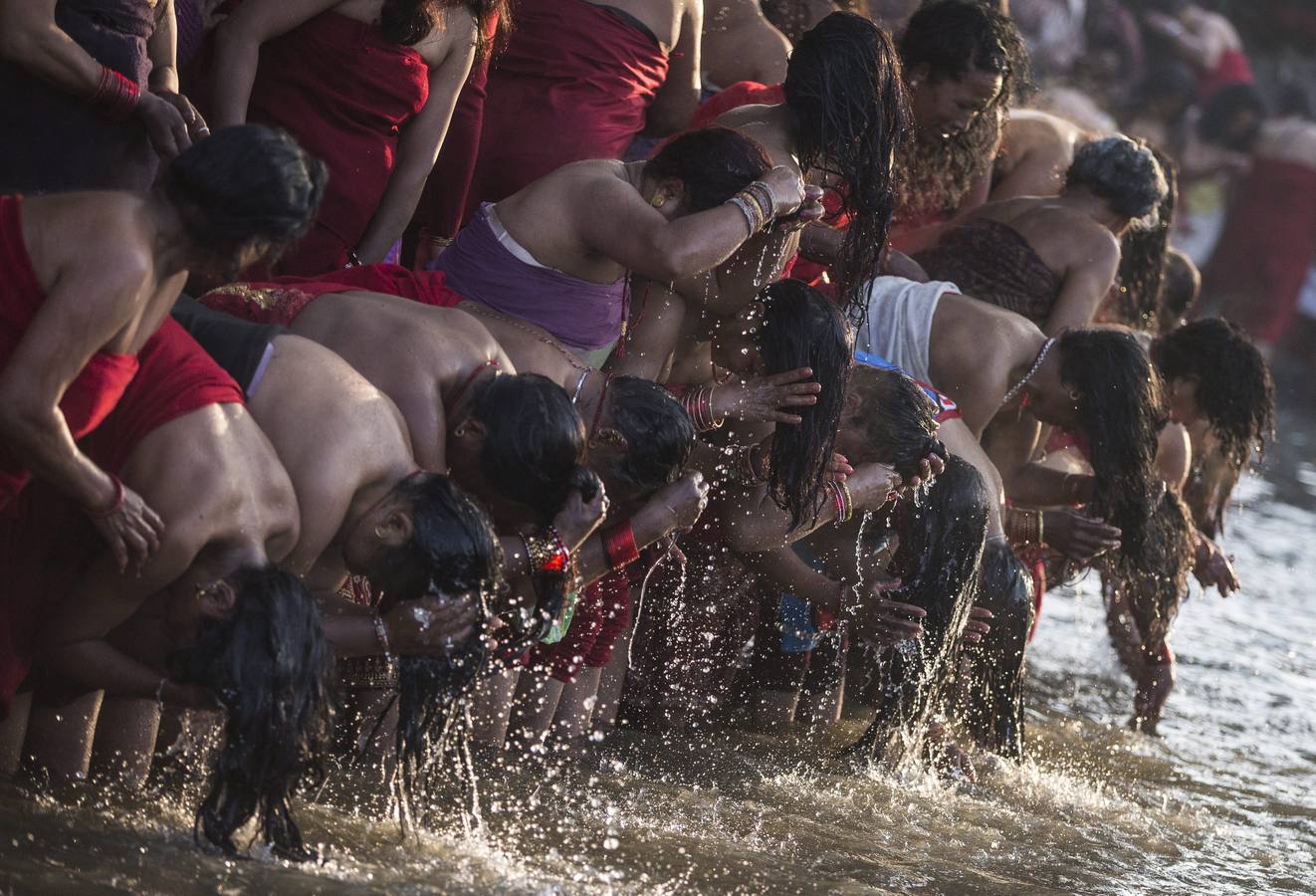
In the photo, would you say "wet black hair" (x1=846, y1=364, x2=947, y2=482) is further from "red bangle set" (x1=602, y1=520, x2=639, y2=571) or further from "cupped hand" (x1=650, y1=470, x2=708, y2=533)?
"red bangle set" (x1=602, y1=520, x2=639, y2=571)

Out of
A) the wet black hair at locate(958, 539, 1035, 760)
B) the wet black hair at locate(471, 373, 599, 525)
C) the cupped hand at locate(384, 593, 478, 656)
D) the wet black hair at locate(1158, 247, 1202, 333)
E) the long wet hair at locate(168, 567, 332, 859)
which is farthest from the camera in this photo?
the wet black hair at locate(1158, 247, 1202, 333)

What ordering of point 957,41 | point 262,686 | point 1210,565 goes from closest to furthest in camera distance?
point 262,686, point 957,41, point 1210,565

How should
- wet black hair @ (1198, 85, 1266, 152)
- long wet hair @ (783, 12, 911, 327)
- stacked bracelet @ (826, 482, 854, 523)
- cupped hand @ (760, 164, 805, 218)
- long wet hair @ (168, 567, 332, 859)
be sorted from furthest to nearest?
wet black hair @ (1198, 85, 1266, 152) < stacked bracelet @ (826, 482, 854, 523) < long wet hair @ (783, 12, 911, 327) < cupped hand @ (760, 164, 805, 218) < long wet hair @ (168, 567, 332, 859)

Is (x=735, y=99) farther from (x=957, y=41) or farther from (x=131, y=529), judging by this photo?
(x=131, y=529)

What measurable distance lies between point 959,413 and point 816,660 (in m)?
0.82

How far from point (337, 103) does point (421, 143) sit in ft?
0.83

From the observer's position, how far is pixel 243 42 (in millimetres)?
4199

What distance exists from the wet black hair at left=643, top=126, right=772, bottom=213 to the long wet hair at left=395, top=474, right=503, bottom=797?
1120 mm

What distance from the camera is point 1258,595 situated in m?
8.34

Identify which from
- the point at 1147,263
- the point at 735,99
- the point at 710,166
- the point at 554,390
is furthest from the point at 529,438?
the point at 1147,263

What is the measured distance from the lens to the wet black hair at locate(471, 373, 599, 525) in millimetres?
3402

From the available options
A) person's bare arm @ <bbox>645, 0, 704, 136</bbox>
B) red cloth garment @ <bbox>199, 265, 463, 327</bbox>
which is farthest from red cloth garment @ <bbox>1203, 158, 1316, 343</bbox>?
red cloth garment @ <bbox>199, 265, 463, 327</bbox>

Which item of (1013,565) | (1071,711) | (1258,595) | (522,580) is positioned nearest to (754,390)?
(522,580)

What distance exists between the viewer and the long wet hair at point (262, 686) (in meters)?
2.93
